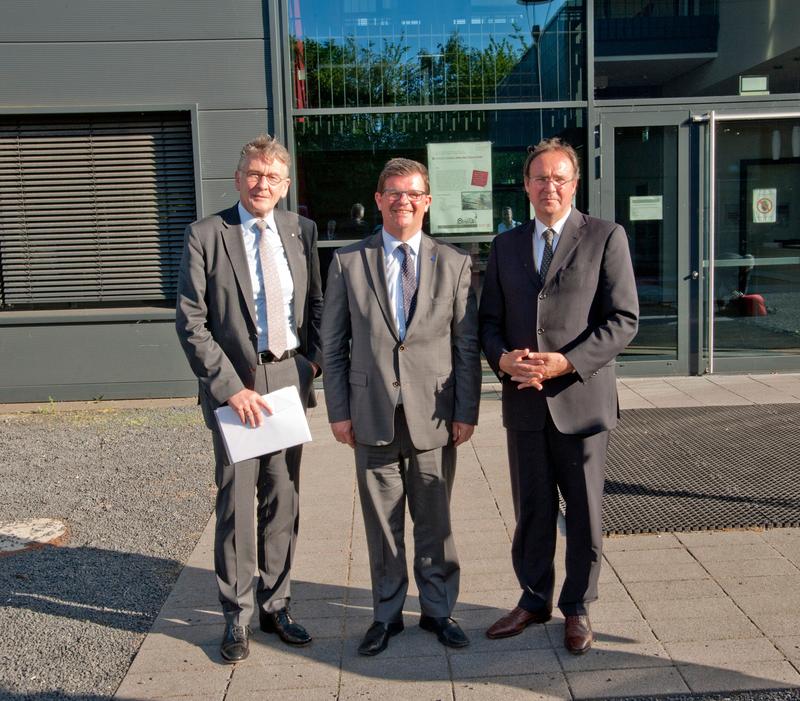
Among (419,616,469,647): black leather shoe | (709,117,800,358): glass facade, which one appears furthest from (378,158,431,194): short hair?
(709,117,800,358): glass facade

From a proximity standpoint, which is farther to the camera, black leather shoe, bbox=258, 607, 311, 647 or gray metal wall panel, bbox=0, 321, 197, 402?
gray metal wall panel, bbox=0, 321, 197, 402

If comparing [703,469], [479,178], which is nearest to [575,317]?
[703,469]

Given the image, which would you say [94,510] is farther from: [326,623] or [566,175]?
[566,175]

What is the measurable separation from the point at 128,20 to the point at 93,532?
5124 millimetres

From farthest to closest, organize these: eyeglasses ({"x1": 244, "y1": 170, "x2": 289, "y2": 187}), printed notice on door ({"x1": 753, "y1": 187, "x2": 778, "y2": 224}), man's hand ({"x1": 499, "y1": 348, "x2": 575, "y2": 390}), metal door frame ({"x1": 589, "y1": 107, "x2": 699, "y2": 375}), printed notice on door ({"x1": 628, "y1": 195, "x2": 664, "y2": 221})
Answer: printed notice on door ({"x1": 753, "y1": 187, "x2": 778, "y2": 224})
printed notice on door ({"x1": 628, "y1": 195, "x2": 664, "y2": 221})
metal door frame ({"x1": 589, "y1": 107, "x2": 699, "y2": 375})
eyeglasses ({"x1": 244, "y1": 170, "x2": 289, "y2": 187})
man's hand ({"x1": 499, "y1": 348, "x2": 575, "y2": 390})

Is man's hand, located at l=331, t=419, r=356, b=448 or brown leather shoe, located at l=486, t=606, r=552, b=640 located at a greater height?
man's hand, located at l=331, t=419, r=356, b=448

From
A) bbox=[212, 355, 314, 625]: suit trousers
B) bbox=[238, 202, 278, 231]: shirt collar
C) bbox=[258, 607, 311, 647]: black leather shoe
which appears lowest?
bbox=[258, 607, 311, 647]: black leather shoe

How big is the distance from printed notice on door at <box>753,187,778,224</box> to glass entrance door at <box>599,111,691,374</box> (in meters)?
0.76

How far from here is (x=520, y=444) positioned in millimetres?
3871

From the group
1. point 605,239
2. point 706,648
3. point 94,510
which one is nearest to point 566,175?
point 605,239

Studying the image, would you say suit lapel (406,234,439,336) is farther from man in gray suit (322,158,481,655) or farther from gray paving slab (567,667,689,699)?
gray paving slab (567,667,689,699)

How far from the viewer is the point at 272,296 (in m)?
3.89

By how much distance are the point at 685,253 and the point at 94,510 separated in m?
6.03

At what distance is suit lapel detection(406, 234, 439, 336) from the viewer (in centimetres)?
371
